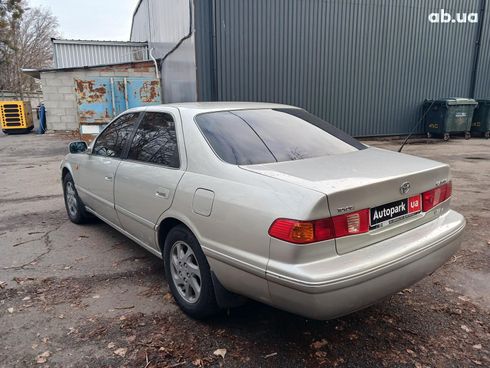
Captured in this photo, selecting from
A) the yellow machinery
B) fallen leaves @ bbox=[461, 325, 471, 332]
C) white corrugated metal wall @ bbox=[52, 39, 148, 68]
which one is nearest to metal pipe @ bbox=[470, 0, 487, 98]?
fallen leaves @ bbox=[461, 325, 471, 332]

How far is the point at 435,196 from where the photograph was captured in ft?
9.11

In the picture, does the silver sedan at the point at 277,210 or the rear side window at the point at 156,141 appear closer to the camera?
the silver sedan at the point at 277,210

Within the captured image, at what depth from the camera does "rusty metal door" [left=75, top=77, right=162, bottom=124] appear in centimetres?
1445

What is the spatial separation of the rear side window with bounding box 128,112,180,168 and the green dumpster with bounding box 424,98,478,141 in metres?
12.9

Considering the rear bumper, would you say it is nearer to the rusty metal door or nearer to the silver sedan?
the silver sedan

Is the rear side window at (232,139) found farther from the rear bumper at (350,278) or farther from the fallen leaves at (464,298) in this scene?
the fallen leaves at (464,298)

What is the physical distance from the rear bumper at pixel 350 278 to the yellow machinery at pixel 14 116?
21023mm

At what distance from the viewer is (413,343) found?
103 inches

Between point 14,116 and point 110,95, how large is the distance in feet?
25.5

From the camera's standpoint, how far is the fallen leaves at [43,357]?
97.0 inches

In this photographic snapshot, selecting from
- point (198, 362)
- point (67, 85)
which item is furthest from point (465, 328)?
point (67, 85)

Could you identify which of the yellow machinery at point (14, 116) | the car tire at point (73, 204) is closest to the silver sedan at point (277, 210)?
the car tire at point (73, 204)

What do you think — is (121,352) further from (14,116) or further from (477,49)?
(14,116)

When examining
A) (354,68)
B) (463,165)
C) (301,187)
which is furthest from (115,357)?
(354,68)
